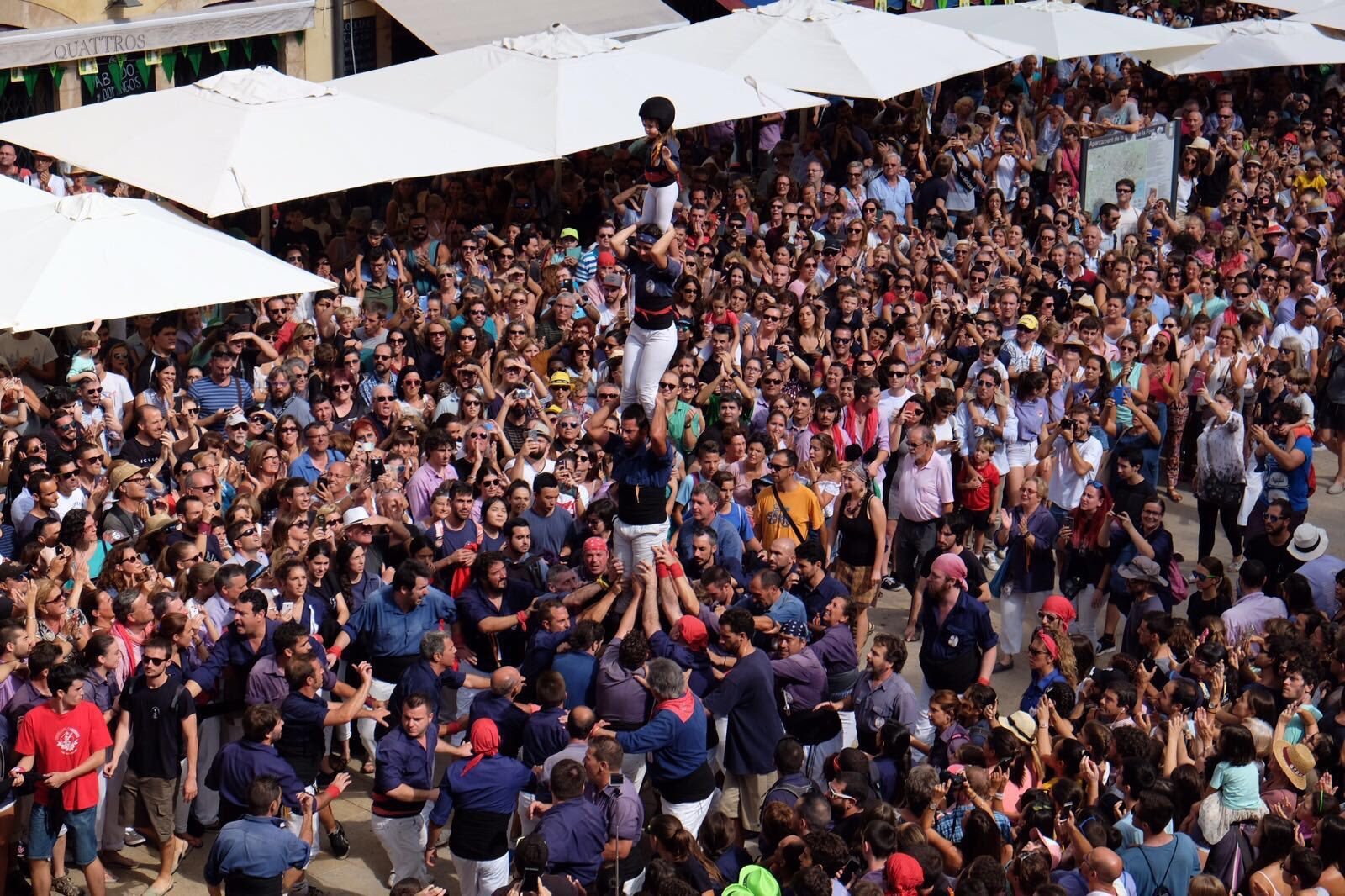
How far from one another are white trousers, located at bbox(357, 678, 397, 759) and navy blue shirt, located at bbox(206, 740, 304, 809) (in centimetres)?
122

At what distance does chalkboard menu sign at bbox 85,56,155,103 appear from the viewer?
19.0 m

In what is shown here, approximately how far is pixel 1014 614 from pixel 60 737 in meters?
6.27

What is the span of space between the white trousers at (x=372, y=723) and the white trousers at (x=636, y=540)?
1.51m

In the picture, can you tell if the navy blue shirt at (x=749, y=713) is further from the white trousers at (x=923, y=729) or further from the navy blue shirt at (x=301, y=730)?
the navy blue shirt at (x=301, y=730)

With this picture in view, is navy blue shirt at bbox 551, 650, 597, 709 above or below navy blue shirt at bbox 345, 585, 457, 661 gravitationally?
above

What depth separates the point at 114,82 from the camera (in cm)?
1914

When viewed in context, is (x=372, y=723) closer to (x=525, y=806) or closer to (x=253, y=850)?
(x=525, y=806)

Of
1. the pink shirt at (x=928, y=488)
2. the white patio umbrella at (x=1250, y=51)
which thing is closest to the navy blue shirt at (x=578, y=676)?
the pink shirt at (x=928, y=488)

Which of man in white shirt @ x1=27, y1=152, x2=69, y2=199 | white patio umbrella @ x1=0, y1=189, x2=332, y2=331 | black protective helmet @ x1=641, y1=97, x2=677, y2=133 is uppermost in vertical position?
black protective helmet @ x1=641, y1=97, x2=677, y2=133

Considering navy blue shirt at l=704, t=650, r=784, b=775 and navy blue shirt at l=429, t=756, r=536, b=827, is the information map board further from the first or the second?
navy blue shirt at l=429, t=756, r=536, b=827

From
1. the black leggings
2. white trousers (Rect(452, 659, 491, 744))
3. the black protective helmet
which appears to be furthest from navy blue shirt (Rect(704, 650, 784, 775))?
the black leggings

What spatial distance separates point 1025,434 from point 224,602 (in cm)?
620

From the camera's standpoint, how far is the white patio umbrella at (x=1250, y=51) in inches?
849

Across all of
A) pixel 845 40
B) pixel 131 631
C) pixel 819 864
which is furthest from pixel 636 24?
pixel 819 864
